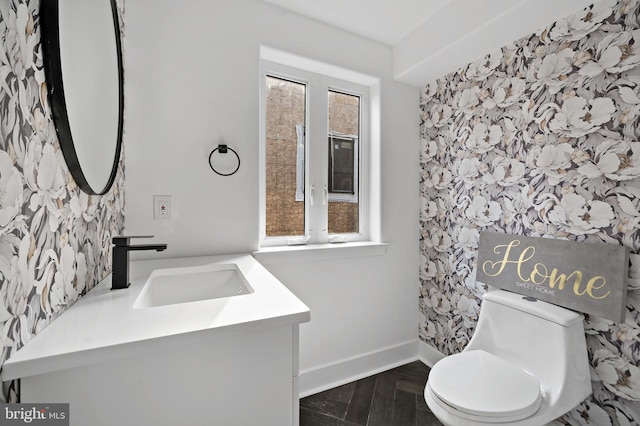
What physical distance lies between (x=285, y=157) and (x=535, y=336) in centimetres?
167

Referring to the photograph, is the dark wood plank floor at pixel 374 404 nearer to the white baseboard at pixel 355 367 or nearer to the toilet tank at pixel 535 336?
the white baseboard at pixel 355 367

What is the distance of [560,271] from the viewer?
1402mm

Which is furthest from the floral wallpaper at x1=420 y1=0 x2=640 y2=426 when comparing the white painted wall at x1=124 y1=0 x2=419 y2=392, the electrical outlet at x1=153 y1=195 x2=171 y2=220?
the electrical outlet at x1=153 y1=195 x2=171 y2=220

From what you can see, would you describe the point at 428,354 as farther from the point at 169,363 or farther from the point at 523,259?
the point at 169,363

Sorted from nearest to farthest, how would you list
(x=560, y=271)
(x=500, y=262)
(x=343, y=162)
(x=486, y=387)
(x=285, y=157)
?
(x=486, y=387), (x=560, y=271), (x=500, y=262), (x=285, y=157), (x=343, y=162)

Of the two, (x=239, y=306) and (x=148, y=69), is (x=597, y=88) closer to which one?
(x=239, y=306)

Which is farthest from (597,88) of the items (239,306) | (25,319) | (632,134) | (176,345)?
(25,319)

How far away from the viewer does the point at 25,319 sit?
596 mm

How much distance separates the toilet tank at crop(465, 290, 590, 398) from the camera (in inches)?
49.8

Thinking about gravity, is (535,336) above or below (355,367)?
above

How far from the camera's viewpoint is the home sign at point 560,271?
123 cm

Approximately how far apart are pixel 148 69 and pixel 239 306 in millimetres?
1314

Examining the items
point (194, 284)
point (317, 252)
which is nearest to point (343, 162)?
point (317, 252)

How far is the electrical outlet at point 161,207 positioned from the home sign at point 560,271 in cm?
179
